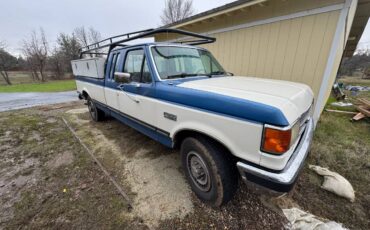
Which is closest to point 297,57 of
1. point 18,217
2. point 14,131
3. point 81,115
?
point 18,217

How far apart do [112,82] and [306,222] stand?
373cm

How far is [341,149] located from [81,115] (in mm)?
7482

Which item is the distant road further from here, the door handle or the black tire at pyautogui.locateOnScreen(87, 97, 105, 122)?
the door handle

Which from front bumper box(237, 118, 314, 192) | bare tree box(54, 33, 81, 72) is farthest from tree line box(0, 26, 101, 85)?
front bumper box(237, 118, 314, 192)

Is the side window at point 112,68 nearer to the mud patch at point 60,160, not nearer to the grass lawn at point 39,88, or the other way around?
the mud patch at point 60,160

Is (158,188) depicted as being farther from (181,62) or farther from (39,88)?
(39,88)

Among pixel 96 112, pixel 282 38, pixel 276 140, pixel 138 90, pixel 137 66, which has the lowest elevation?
pixel 96 112

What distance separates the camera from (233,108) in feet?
5.01

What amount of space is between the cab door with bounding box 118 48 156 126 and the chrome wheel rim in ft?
2.61

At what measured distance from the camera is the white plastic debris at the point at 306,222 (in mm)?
1773

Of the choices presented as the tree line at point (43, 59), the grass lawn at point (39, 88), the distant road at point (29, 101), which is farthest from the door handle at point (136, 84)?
the tree line at point (43, 59)

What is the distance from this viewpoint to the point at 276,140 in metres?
1.36

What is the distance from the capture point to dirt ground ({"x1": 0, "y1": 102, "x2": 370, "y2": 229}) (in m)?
1.96

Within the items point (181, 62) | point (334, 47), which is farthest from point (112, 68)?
point (334, 47)
